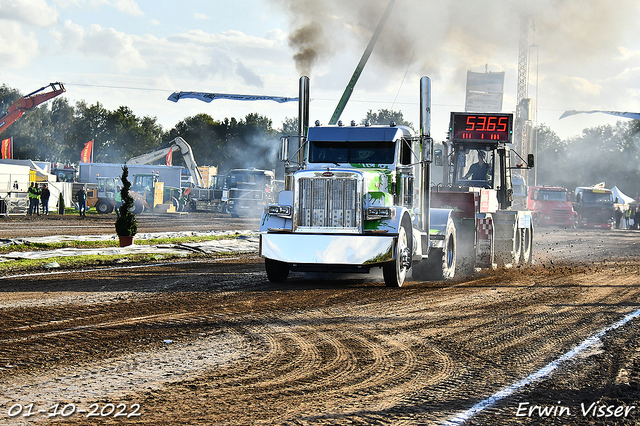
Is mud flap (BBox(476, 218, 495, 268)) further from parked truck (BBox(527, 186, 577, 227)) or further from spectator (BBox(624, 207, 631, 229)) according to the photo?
spectator (BBox(624, 207, 631, 229))

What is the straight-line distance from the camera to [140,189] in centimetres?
4709

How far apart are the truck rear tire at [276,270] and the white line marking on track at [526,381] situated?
6.10 metres

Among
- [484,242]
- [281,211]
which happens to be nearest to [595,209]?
[484,242]

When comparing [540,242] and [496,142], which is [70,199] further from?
[496,142]

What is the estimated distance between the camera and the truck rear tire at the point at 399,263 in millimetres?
12359

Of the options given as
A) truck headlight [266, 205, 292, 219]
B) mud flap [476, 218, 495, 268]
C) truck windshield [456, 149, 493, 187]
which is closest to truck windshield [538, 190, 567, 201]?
truck windshield [456, 149, 493, 187]

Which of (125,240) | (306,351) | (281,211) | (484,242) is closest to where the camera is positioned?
(306,351)

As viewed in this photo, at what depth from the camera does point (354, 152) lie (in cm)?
1353

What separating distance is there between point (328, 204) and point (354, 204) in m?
0.47

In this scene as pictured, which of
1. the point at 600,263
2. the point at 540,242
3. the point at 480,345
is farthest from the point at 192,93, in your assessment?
the point at 480,345

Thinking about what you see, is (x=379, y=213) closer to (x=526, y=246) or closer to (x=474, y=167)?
(x=474, y=167)

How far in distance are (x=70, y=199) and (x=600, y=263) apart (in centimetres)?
3871

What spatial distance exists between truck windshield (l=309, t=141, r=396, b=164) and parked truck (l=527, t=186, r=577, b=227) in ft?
108

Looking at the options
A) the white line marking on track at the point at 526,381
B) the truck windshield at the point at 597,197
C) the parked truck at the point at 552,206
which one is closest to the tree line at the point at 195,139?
the truck windshield at the point at 597,197
